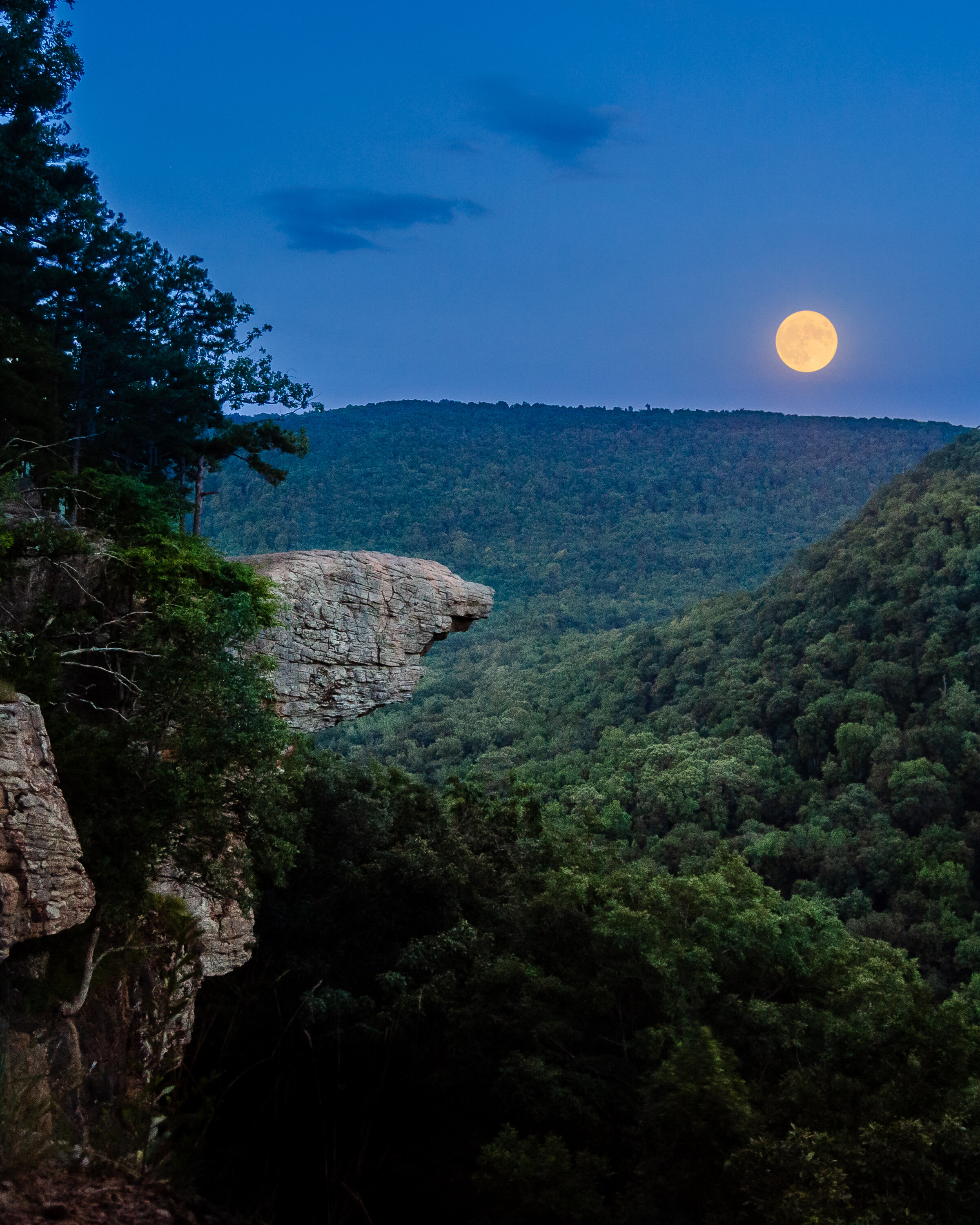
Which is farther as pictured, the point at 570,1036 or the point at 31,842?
the point at 570,1036

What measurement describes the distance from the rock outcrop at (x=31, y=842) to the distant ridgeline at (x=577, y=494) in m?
71.3

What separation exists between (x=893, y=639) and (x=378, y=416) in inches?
3016

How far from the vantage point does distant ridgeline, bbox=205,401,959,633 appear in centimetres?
8656

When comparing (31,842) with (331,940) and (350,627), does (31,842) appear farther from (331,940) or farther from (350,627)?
(331,940)

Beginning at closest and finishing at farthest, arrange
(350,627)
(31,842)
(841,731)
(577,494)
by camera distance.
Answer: (31,842) → (350,627) → (841,731) → (577,494)

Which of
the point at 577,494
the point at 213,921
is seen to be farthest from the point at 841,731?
the point at 577,494

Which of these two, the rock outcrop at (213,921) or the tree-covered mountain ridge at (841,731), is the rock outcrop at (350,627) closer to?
the rock outcrop at (213,921)

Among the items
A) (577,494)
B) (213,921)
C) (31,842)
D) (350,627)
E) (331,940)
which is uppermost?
(577,494)

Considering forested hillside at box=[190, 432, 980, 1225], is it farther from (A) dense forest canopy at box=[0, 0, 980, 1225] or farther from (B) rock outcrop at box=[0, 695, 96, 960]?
(B) rock outcrop at box=[0, 695, 96, 960]

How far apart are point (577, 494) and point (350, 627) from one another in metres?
93.4

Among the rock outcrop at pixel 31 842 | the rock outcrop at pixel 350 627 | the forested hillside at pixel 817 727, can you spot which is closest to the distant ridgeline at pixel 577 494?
the forested hillside at pixel 817 727

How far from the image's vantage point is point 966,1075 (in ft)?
36.7

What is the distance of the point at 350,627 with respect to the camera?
14.1 m

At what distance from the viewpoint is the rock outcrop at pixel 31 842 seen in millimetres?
6879
